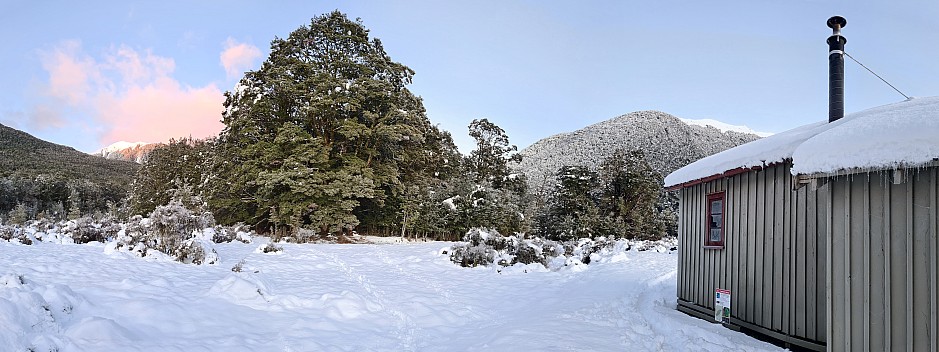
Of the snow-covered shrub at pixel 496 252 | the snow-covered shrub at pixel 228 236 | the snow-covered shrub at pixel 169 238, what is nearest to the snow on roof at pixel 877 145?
the snow-covered shrub at pixel 496 252

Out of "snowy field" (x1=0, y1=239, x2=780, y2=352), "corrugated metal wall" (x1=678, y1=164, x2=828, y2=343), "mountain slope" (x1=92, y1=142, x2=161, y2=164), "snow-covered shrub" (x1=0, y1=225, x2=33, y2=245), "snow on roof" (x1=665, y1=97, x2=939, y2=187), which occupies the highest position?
"mountain slope" (x1=92, y1=142, x2=161, y2=164)

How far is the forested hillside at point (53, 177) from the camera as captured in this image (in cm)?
2722

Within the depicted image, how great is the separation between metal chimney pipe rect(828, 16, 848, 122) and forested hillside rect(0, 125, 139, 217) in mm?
28159

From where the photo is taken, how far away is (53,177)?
30.5 m

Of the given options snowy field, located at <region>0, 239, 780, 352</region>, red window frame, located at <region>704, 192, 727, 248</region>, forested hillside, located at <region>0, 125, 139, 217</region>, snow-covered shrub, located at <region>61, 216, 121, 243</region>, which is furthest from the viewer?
forested hillside, located at <region>0, 125, 139, 217</region>

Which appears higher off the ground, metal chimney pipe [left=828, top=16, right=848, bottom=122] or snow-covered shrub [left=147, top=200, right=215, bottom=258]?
metal chimney pipe [left=828, top=16, right=848, bottom=122]

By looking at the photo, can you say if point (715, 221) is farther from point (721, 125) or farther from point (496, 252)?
point (721, 125)

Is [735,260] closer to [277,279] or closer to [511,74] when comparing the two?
[277,279]

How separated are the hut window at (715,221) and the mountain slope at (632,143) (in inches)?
1182

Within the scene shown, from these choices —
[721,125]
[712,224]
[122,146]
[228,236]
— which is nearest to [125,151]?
[122,146]

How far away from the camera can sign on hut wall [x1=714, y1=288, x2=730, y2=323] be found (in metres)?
6.37

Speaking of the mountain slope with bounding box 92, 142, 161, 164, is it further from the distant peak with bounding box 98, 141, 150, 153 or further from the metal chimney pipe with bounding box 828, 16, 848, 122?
the metal chimney pipe with bounding box 828, 16, 848, 122

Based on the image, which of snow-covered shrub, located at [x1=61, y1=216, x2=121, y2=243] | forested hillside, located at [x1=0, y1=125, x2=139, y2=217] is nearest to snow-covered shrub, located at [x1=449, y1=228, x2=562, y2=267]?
snow-covered shrub, located at [x1=61, y1=216, x2=121, y2=243]

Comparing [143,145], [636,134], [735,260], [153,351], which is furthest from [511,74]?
[143,145]
